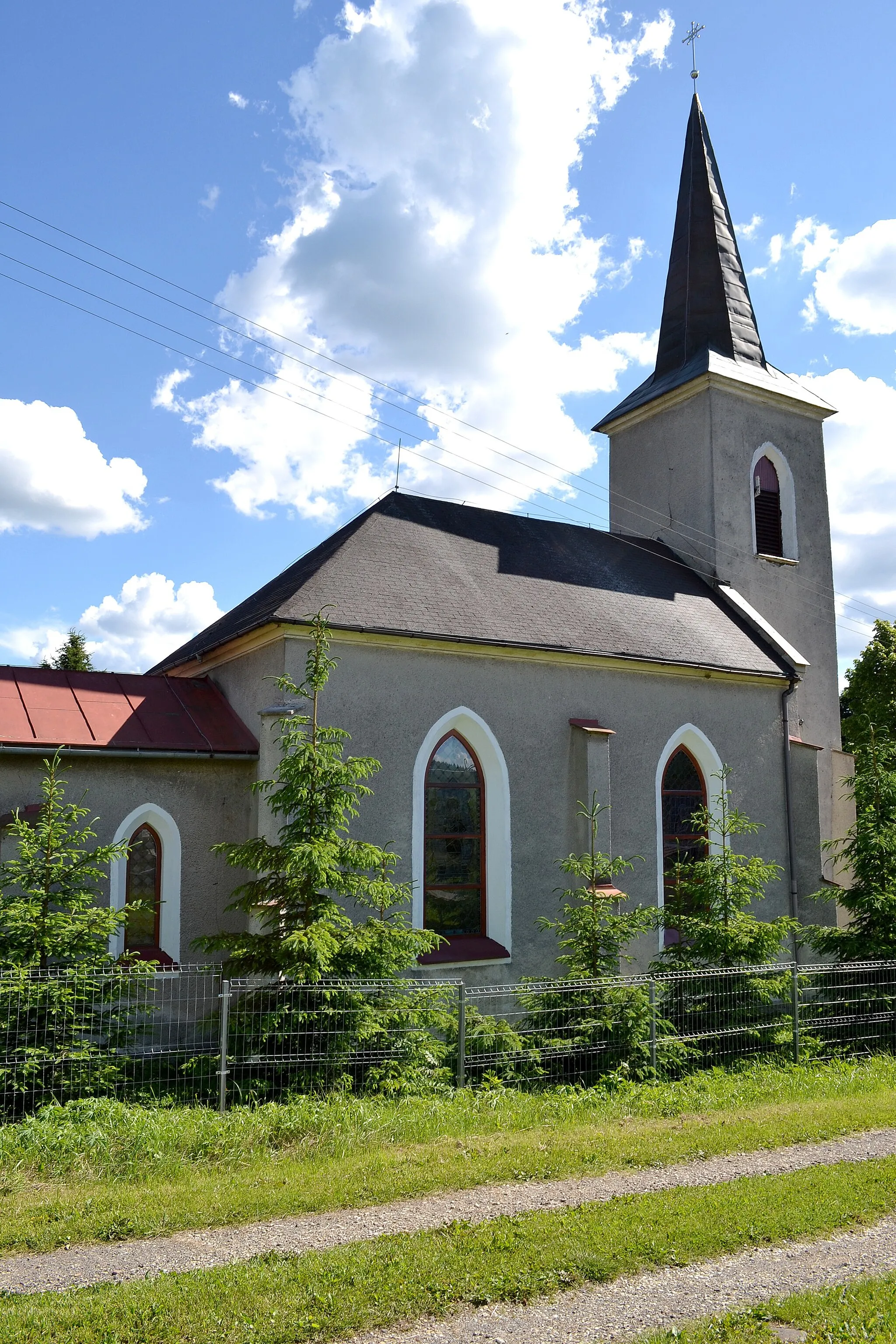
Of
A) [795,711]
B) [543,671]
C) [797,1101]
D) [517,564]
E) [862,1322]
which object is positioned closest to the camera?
[862,1322]

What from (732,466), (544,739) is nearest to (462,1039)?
(544,739)

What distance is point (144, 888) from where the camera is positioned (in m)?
13.2

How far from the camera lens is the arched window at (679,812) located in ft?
56.1

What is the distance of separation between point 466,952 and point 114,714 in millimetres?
6015

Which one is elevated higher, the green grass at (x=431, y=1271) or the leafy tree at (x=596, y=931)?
the leafy tree at (x=596, y=931)

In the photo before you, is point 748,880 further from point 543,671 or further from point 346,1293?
point 346,1293

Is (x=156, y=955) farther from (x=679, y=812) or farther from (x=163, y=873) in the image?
(x=679, y=812)

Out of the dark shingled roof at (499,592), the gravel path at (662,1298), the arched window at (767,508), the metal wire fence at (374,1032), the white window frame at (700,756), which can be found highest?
the arched window at (767,508)

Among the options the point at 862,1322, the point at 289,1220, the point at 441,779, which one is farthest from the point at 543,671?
the point at 862,1322

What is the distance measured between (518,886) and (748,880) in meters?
3.51

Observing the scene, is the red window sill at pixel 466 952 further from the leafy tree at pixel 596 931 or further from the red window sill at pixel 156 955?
the red window sill at pixel 156 955

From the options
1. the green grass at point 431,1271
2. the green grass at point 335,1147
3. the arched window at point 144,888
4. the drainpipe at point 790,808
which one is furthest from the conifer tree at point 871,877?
the arched window at point 144,888

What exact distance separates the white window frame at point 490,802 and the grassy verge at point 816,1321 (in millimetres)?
8871

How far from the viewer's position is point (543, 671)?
16.0 metres
